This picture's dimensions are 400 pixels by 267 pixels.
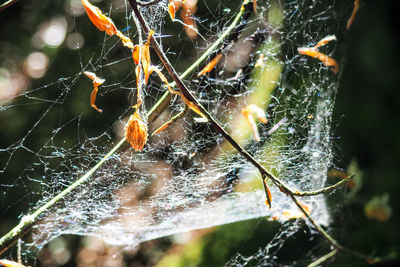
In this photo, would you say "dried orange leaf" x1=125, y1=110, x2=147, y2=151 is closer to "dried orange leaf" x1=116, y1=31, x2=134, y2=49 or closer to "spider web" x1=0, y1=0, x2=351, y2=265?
"dried orange leaf" x1=116, y1=31, x2=134, y2=49

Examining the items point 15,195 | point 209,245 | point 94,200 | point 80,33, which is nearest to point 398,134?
point 209,245

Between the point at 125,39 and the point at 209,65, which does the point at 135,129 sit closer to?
the point at 125,39

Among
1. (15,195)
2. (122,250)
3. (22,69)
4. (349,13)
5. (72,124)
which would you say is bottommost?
(122,250)

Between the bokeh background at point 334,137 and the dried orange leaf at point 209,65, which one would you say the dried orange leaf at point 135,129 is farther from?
the bokeh background at point 334,137

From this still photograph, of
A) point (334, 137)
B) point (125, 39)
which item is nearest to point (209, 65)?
point (125, 39)

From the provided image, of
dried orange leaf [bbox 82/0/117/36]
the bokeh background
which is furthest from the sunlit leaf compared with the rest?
the bokeh background

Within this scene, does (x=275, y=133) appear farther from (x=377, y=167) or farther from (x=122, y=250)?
(x=122, y=250)

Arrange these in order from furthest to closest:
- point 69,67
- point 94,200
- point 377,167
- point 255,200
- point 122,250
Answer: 1. point 122,250
2. point 69,67
3. point 377,167
4. point 255,200
5. point 94,200

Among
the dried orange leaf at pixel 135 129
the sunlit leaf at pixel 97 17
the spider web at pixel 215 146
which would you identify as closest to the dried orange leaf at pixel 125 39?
the sunlit leaf at pixel 97 17
